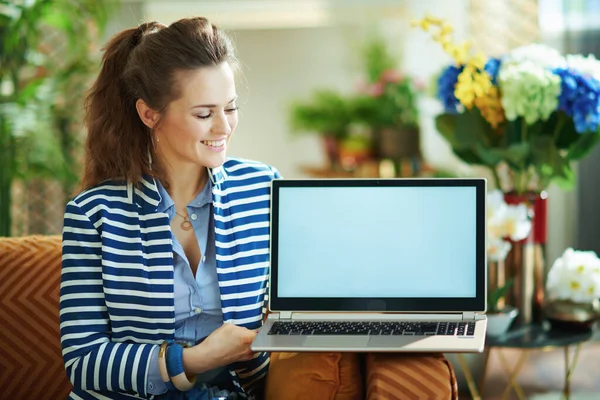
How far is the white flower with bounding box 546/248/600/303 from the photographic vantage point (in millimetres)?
2197

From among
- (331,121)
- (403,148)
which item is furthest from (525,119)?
(331,121)

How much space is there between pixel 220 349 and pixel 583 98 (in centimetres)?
119

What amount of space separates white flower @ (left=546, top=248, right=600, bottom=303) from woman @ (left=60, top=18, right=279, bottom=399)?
0.92 m

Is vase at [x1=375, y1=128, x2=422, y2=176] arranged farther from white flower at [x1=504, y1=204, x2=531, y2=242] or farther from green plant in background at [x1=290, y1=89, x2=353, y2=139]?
white flower at [x1=504, y1=204, x2=531, y2=242]

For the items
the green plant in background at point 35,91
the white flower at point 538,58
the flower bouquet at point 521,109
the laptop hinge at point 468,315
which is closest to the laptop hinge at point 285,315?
the laptop hinge at point 468,315

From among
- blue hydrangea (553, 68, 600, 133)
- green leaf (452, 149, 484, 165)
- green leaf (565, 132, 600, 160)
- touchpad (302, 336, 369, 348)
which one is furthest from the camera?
green leaf (452, 149, 484, 165)

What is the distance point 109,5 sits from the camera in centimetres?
321

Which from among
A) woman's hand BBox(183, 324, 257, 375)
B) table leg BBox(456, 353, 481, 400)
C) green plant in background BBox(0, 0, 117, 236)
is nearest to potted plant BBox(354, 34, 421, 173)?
green plant in background BBox(0, 0, 117, 236)

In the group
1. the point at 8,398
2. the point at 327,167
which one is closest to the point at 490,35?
the point at 327,167

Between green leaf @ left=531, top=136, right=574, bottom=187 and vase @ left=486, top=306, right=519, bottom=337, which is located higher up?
green leaf @ left=531, top=136, right=574, bottom=187

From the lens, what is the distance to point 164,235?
162cm

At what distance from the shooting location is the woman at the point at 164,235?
1555 millimetres

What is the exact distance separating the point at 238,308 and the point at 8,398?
60 cm

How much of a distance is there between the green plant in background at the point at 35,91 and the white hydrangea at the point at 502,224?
1.64 meters
